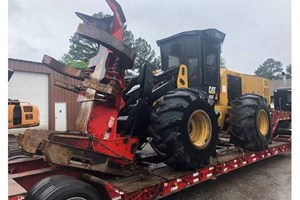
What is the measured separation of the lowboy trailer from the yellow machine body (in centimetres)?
141

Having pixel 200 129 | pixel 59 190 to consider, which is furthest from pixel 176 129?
pixel 59 190

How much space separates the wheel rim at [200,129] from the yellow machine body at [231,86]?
1.84m

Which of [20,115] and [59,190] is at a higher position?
[20,115]

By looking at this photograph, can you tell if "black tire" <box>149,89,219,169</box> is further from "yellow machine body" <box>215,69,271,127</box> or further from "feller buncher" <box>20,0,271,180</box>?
"yellow machine body" <box>215,69,271,127</box>

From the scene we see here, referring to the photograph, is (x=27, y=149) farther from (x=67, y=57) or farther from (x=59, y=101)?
(x=67, y=57)

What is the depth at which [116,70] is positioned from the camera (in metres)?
3.82

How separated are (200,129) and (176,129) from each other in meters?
0.79

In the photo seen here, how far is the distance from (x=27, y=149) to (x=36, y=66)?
10485mm

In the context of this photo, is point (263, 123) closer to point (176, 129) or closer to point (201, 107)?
point (201, 107)

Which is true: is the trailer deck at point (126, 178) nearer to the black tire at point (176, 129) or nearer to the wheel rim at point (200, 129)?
the black tire at point (176, 129)

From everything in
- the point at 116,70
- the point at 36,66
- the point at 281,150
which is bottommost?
the point at 281,150

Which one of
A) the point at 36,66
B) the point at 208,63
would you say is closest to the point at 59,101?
the point at 36,66

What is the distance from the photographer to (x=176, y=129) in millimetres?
3822

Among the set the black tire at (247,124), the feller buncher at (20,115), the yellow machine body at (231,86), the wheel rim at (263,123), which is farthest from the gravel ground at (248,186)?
the feller buncher at (20,115)
